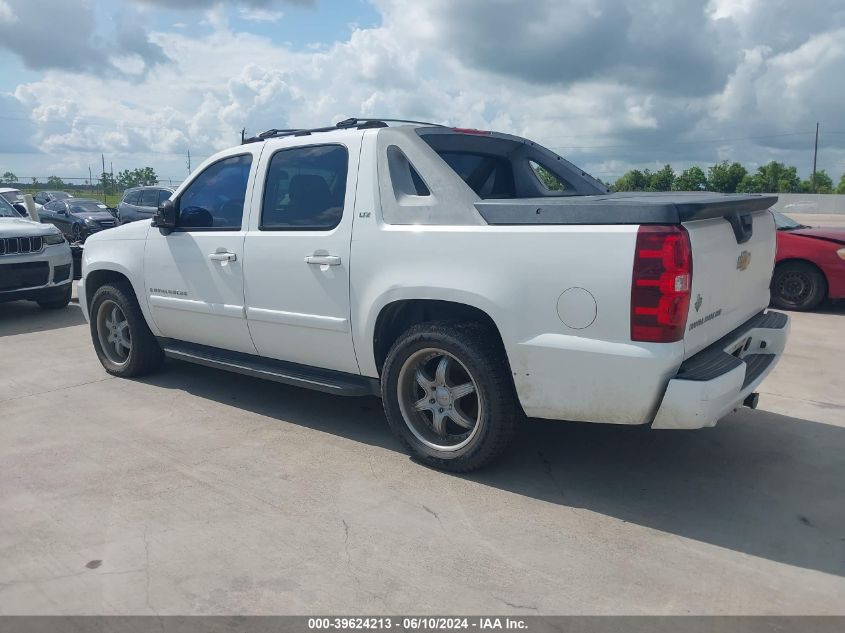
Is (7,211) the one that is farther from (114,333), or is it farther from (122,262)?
(122,262)

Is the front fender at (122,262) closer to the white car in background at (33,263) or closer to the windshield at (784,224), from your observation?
the white car in background at (33,263)

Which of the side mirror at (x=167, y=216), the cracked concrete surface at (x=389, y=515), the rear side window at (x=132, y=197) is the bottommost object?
the cracked concrete surface at (x=389, y=515)

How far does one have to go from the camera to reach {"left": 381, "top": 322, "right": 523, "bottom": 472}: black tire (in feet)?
12.5

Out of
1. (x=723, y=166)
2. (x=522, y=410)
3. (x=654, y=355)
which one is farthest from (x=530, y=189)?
(x=723, y=166)

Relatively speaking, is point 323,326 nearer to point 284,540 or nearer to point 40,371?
point 284,540

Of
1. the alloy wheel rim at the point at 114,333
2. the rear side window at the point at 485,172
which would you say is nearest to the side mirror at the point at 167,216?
the alloy wheel rim at the point at 114,333

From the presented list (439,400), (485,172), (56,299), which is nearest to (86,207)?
(56,299)

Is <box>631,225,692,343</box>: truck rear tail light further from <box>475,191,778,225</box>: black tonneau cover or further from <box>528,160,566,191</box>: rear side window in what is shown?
<box>528,160,566,191</box>: rear side window

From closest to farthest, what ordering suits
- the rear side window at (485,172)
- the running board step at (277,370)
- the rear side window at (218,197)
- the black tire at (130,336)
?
the running board step at (277,370), the rear side window at (485,172), the rear side window at (218,197), the black tire at (130,336)

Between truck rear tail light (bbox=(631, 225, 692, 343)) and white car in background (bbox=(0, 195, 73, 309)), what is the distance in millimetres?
8266

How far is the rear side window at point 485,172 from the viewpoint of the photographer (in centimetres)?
479

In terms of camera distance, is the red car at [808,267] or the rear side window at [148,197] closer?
the red car at [808,267]

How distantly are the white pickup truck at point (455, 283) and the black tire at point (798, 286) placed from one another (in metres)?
5.20

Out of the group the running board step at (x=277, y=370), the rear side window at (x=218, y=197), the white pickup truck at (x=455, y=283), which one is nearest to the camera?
the white pickup truck at (x=455, y=283)
